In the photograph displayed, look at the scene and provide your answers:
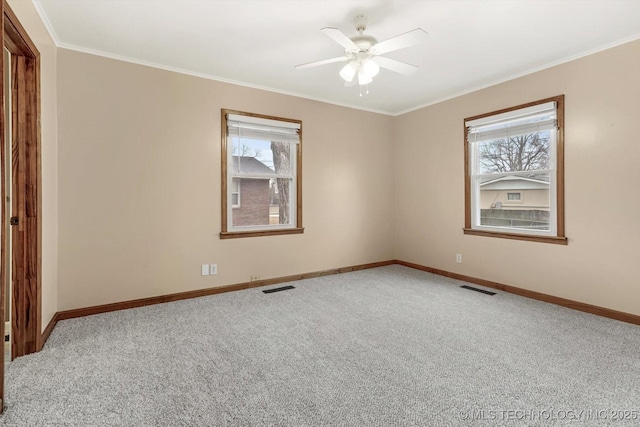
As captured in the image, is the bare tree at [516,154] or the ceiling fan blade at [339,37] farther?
the bare tree at [516,154]

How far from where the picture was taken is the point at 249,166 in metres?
4.21

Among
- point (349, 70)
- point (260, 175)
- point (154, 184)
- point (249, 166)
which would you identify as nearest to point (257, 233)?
point (260, 175)

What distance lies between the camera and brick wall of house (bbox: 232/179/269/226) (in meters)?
4.18

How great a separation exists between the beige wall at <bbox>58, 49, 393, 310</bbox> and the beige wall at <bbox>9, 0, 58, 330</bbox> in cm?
10

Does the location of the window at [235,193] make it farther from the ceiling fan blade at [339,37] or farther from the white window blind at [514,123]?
the white window blind at [514,123]

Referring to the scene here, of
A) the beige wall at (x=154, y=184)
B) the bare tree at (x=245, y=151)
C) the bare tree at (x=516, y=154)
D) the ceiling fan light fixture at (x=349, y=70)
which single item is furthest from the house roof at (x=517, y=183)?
the bare tree at (x=245, y=151)

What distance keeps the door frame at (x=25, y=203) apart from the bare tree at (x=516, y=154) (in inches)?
181

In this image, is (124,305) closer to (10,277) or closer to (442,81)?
(10,277)

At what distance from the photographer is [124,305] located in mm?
3336

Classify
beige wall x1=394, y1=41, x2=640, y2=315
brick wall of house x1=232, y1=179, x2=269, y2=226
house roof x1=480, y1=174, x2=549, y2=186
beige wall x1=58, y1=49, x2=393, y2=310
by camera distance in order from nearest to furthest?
beige wall x1=394, y1=41, x2=640, y2=315
beige wall x1=58, y1=49, x2=393, y2=310
house roof x1=480, y1=174, x2=549, y2=186
brick wall of house x1=232, y1=179, x2=269, y2=226

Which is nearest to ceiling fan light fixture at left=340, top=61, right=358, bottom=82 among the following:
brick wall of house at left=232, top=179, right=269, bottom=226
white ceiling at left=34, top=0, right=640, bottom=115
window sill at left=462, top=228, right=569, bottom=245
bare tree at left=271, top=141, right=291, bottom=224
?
white ceiling at left=34, top=0, right=640, bottom=115

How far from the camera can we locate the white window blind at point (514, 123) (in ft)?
11.7

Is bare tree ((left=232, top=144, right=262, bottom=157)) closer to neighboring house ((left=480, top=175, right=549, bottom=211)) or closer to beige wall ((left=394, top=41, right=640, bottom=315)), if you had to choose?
beige wall ((left=394, top=41, right=640, bottom=315))

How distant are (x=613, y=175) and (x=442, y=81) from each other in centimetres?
198
